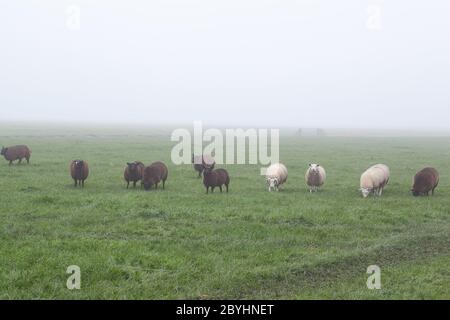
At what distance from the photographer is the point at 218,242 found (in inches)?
A: 462

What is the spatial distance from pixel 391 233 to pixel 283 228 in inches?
122

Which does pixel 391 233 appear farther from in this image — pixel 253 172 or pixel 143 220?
pixel 253 172

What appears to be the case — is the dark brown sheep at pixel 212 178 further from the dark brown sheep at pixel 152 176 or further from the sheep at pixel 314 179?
the sheep at pixel 314 179

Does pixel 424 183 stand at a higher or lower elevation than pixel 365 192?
higher

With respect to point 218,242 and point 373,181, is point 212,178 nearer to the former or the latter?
point 373,181

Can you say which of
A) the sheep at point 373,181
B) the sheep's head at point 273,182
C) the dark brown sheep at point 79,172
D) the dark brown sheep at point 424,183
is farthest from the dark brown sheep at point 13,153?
the dark brown sheep at point 424,183

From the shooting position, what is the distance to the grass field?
8.89 meters

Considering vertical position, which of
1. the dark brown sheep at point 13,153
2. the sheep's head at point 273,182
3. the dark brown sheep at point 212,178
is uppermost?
the dark brown sheep at point 13,153

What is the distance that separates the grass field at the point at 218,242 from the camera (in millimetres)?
8891

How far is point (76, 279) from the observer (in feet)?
29.4

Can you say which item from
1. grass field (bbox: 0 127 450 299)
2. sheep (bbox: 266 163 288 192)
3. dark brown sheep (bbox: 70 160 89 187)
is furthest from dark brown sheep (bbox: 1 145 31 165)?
sheep (bbox: 266 163 288 192)

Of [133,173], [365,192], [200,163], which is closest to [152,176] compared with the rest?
[133,173]
